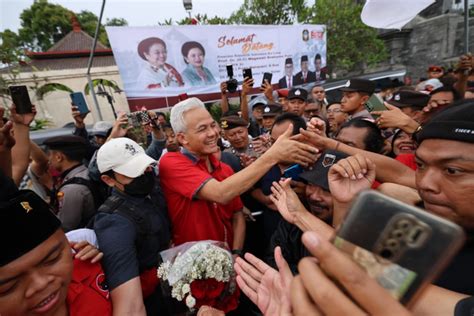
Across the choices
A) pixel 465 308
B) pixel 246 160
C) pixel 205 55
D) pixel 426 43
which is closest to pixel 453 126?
pixel 465 308

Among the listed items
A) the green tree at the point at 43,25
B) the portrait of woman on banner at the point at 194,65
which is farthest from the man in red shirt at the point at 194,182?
the green tree at the point at 43,25

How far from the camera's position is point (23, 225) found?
1.09 m

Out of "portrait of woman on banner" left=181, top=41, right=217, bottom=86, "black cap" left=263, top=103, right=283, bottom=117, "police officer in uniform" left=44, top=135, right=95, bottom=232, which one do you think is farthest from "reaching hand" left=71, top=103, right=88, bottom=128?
"portrait of woman on banner" left=181, top=41, right=217, bottom=86

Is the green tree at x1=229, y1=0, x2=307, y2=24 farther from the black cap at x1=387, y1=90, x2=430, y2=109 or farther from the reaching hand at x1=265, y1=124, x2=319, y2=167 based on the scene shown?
the reaching hand at x1=265, y1=124, x2=319, y2=167

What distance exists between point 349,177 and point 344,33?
19254 mm

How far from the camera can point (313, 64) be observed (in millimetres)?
10852

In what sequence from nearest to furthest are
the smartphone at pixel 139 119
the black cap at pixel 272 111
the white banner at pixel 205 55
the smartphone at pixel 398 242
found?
the smartphone at pixel 398 242, the smartphone at pixel 139 119, the black cap at pixel 272 111, the white banner at pixel 205 55

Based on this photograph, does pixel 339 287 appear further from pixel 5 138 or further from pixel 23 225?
pixel 5 138

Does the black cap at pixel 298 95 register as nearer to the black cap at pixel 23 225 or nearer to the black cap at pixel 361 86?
the black cap at pixel 361 86

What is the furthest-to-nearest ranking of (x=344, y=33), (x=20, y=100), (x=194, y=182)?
1. (x=344, y=33)
2. (x=20, y=100)
3. (x=194, y=182)

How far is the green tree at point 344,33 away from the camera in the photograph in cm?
1720

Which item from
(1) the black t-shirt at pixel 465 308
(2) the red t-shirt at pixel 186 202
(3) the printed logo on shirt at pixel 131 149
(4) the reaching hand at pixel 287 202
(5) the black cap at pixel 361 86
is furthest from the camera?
(5) the black cap at pixel 361 86

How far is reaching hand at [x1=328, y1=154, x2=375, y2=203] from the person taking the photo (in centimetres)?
141

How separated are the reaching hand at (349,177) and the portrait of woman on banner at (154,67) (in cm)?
642
